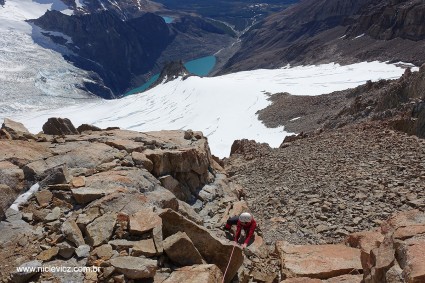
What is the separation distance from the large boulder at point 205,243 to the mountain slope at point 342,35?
246 ft

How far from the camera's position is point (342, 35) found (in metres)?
120

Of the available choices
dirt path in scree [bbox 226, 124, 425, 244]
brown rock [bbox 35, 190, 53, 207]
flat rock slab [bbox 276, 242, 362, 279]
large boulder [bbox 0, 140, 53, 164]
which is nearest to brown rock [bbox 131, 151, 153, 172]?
large boulder [bbox 0, 140, 53, 164]

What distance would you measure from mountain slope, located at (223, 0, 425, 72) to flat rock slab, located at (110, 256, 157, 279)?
77009mm

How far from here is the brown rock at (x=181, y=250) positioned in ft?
25.1

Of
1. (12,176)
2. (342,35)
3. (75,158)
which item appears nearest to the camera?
(12,176)

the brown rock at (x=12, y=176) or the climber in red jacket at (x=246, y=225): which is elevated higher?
the brown rock at (x=12, y=176)

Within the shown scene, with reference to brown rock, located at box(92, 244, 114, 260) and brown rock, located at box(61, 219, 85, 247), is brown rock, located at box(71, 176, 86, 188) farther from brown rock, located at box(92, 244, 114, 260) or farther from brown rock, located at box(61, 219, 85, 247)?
brown rock, located at box(92, 244, 114, 260)

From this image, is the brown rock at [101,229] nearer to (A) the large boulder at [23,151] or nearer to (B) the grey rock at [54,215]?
(B) the grey rock at [54,215]

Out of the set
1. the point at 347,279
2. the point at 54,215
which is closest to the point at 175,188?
the point at 54,215

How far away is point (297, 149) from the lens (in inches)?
864

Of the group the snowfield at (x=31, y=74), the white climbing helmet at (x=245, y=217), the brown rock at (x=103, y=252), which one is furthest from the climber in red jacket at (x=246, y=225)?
the snowfield at (x=31, y=74)

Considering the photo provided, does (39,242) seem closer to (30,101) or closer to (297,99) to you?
(297,99)

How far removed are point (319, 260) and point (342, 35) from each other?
121m

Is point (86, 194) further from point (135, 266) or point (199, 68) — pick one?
point (199, 68)
